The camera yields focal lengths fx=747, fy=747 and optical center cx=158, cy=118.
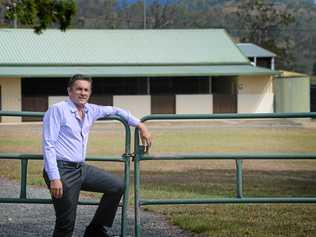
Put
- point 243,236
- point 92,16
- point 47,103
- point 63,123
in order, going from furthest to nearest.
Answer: point 92,16 < point 47,103 < point 243,236 < point 63,123

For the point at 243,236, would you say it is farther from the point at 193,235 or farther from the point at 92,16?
the point at 92,16

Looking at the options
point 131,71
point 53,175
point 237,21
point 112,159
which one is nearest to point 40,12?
point 112,159

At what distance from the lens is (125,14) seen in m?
125

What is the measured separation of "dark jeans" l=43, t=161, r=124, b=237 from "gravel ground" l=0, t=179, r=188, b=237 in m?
1.46

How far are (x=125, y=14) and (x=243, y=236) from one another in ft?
389

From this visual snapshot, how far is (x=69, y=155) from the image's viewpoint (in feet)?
21.4

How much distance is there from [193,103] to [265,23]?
43.9 m

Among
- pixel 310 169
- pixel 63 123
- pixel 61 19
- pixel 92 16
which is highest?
pixel 92 16

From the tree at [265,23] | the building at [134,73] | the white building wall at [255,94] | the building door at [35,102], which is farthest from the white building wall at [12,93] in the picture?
the tree at [265,23]

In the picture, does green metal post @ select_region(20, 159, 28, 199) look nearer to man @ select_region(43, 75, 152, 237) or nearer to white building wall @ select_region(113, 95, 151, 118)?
man @ select_region(43, 75, 152, 237)

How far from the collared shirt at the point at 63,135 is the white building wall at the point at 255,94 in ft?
122

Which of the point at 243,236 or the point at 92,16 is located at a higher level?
the point at 92,16

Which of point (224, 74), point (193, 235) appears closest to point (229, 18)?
point (224, 74)

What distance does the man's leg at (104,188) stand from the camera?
6836 millimetres
